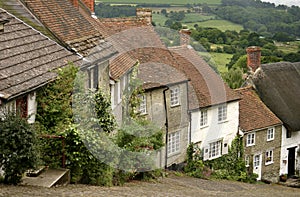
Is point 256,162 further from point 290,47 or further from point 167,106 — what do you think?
point 290,47

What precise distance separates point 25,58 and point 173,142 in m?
13.6

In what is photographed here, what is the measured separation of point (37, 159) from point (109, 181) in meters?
2.99

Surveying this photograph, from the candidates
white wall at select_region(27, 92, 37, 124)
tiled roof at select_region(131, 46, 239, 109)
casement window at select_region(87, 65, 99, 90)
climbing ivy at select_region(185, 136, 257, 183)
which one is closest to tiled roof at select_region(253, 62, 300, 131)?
tiled roof at select_region(131, 46, 239, 109)

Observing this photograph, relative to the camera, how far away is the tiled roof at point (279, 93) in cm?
3331

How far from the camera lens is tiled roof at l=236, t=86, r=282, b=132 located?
31391 millimetres

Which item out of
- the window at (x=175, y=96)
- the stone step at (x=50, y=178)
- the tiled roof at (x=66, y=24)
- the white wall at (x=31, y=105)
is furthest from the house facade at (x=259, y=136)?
the stone step at (x=50, y=178)

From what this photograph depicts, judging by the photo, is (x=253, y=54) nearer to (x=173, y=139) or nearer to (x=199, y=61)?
(x=199, y=61)

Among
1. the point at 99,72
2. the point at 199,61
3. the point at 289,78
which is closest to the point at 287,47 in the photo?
the point at 289,78

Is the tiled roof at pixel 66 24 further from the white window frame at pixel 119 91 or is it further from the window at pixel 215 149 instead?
the window at pixel 215 149

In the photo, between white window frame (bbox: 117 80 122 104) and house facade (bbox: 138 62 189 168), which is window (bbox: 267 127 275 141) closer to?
house facade (bbox: 138 62 189 168)

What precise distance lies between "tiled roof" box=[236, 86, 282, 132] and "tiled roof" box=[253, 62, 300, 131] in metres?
0.55

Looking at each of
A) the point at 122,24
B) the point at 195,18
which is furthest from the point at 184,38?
the point at 195,18

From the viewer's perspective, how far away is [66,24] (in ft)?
61.6

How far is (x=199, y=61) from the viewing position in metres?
31.0
